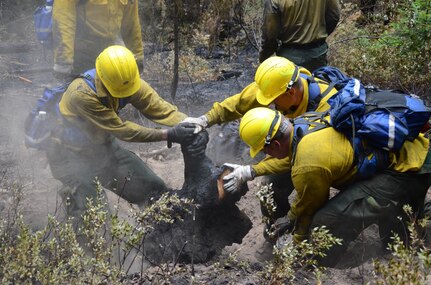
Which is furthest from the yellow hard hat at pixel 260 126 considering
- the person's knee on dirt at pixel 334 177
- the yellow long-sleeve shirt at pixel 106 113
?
the yellow long-sleeve shirt at pixel 106 113

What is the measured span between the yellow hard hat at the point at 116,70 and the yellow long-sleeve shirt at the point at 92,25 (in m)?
1.59

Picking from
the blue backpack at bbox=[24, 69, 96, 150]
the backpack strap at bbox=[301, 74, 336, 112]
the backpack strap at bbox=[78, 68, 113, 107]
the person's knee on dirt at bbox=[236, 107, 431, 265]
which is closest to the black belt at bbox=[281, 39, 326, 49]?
the backpack strap at bbox=[301, 74, 336, 112]

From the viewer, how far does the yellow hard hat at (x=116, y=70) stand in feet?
13.8

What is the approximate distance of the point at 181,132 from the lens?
4457 millimetres

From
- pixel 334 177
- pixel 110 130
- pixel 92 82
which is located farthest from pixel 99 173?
pixel 334 177

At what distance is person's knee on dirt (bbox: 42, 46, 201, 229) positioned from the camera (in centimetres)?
430

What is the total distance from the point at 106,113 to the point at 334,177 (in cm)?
197

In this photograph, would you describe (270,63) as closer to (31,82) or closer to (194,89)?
(194,89)

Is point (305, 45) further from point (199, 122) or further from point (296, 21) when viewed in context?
point (199, 122)

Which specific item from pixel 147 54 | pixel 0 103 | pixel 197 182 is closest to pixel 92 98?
pixel 197 182

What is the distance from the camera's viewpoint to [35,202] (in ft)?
18.8

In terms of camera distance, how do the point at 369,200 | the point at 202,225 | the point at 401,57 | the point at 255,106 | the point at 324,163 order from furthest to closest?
the point at 401,57, the point at 202,225, the point at 255,106, the point at 369,200, the point at 324,163

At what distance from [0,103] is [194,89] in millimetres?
3296

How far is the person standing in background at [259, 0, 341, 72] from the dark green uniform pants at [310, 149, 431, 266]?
2.31 meters
